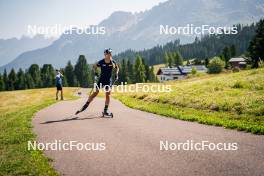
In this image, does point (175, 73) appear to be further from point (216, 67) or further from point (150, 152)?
point (150, 152)

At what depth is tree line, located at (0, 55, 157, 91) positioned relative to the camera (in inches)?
5807

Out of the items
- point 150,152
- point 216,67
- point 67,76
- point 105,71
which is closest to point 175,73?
point 67,76

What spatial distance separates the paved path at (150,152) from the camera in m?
7.04

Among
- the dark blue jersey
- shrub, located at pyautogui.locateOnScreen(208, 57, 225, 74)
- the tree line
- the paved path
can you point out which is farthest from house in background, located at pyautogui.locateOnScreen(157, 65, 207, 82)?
the paved path

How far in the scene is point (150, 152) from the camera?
28.1ft

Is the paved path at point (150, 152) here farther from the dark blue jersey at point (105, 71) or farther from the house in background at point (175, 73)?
the house in background at point (175, 73)

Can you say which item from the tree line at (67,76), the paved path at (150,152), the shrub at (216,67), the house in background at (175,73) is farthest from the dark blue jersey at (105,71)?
the house in background at (175,73)

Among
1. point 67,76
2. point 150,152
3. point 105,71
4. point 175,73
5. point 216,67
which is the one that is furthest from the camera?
point 175,73

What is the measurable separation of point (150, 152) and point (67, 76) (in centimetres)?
15059

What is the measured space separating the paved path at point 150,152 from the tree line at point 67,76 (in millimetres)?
127860

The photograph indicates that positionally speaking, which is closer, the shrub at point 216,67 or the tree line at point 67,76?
the shrub at point 216,67

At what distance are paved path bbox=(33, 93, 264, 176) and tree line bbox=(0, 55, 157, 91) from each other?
128 meters

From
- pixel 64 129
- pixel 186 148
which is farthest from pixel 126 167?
pixel 64 129

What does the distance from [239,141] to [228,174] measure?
291cm
